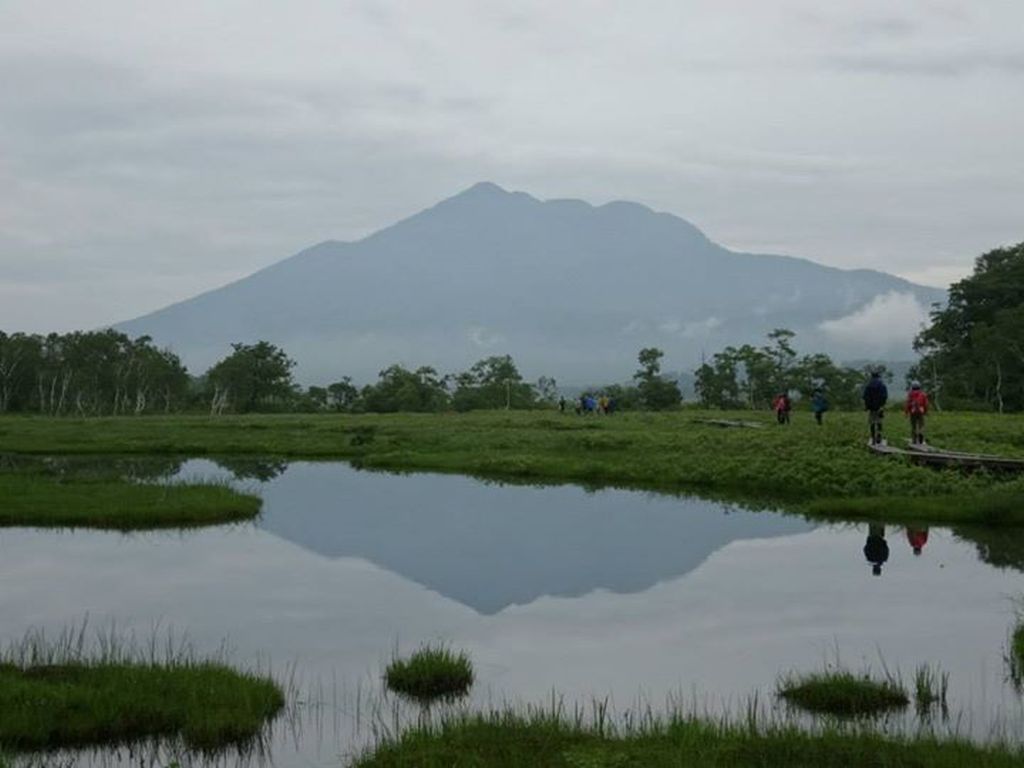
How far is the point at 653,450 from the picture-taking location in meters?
46.9

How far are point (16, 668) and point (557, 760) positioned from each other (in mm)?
7753

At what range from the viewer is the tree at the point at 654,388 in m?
95.1

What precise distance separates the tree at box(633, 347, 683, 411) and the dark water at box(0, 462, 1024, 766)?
60861 mm

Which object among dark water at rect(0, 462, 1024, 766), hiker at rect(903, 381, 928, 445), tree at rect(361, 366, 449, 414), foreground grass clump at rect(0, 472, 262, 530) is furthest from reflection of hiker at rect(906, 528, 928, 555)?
tree at rect(361, 366, 449, 414)

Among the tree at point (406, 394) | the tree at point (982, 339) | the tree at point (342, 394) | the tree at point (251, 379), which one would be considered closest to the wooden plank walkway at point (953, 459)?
the tree at point (982, 339)

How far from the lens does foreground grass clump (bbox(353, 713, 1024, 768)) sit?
10953 mm

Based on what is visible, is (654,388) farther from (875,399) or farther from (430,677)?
(430,677)

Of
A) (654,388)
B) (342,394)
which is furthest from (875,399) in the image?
(342,394)

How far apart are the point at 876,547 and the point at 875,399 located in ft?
34.6

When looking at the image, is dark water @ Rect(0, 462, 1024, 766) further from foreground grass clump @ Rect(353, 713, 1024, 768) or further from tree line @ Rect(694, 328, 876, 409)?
tree line @ Rect(694, 328, 876, 409)

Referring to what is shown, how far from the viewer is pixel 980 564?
23.8 meters

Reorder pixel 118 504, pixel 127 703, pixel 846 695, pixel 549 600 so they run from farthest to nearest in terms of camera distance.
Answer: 1. pixel 118 504
2. pixel 549 600
3. pixel 846 695
4. pixel 127 703

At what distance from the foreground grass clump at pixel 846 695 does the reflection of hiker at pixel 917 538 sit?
40.6 ft

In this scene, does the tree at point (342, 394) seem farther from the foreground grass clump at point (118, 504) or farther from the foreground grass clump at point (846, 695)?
the foreground grass clump at point (846, 695)
